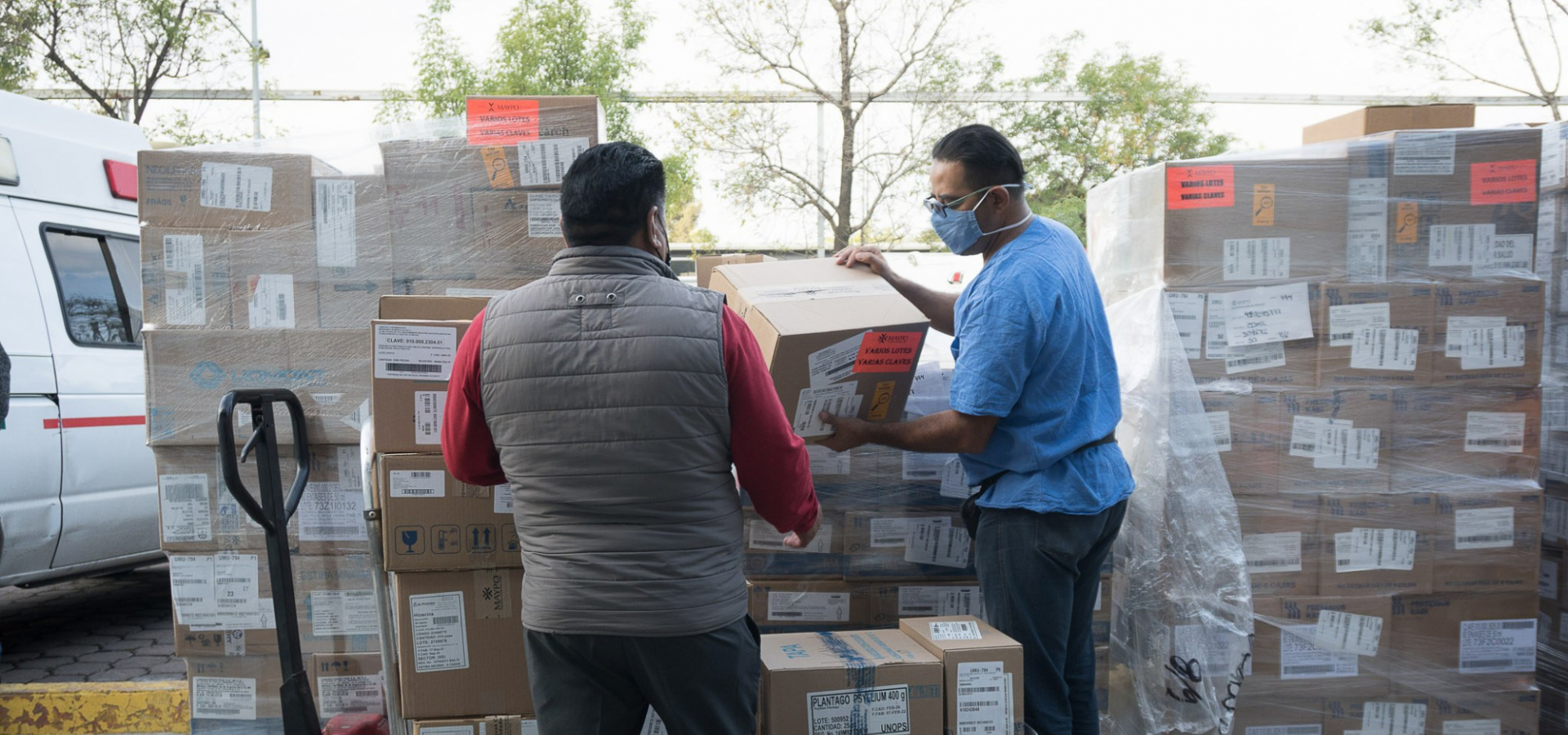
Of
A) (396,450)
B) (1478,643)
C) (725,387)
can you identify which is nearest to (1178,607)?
(1478,643)

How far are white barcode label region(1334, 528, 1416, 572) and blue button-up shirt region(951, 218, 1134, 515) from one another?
3.99 feet

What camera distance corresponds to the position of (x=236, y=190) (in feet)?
8.85

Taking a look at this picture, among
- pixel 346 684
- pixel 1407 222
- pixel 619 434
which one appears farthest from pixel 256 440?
pixel 1407 222

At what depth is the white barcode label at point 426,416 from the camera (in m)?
2.43

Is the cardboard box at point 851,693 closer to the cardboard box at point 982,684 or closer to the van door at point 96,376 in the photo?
the cardboard box at point 982,684

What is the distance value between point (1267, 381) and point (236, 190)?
10.6ft

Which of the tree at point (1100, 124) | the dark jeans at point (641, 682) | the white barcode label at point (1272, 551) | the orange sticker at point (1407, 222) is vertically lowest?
the white barcode label at point (1272, 551)

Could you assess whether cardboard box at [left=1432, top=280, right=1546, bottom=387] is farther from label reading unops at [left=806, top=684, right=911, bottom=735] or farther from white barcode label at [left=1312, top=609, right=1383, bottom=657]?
label reading unops at [left=806, top=684, right=911, bottom=735]

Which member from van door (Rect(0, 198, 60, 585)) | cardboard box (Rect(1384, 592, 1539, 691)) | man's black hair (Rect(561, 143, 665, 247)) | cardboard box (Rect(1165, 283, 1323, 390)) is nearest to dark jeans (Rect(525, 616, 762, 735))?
man's black hair (Rect(561, 143, 665, 247))

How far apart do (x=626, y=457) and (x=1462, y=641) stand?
3039mm

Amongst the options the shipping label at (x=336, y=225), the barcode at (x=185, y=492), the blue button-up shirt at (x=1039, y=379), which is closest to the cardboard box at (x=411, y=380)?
the shipping label at (x=336, y=225)

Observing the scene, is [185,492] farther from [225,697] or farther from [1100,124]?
[1100,124]

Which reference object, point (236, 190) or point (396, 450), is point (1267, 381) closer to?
point (396, 450)

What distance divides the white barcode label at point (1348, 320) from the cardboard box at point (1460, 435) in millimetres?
277
